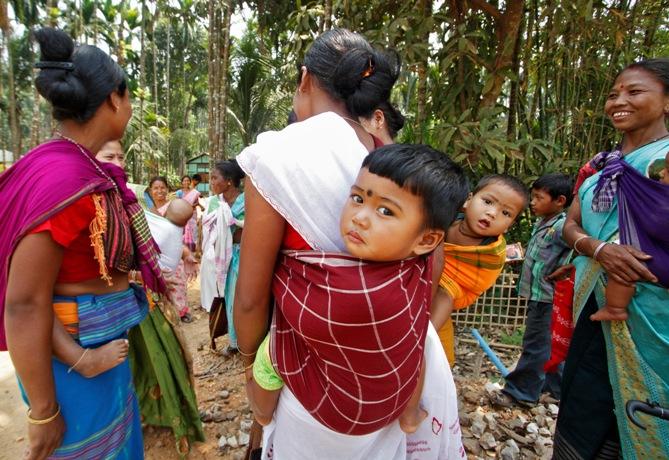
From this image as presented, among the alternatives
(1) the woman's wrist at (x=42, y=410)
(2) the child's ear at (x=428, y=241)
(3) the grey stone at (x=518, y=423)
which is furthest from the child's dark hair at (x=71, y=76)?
(3) the grey stone at (x=518, y=423)

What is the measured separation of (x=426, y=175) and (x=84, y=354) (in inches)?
46.1

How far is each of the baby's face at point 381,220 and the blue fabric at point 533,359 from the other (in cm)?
254

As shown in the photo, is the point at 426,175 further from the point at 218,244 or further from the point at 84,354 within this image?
the point at 218,244

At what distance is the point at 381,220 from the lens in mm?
847

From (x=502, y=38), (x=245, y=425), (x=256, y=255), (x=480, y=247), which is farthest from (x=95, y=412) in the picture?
(x=502, y=38)

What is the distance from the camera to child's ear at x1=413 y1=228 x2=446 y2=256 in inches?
35.7

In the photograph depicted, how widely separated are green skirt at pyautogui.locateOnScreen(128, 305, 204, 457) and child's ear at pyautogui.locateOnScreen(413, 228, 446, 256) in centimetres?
160

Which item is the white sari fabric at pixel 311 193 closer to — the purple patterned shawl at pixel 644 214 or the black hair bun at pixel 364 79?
the black hair bun at pixel 364 79

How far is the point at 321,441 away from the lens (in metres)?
1.03

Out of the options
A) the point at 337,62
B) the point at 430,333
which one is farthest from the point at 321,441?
the point at 337,62

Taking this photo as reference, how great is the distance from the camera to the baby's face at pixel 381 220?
841 millimetres

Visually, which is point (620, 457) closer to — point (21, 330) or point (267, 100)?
point (21, 330)

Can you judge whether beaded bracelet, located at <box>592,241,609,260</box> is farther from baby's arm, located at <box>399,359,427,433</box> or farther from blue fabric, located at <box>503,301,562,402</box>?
blue fabric, located at <box>503,301,562,402</box>

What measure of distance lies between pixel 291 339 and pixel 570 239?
1.43 metres
